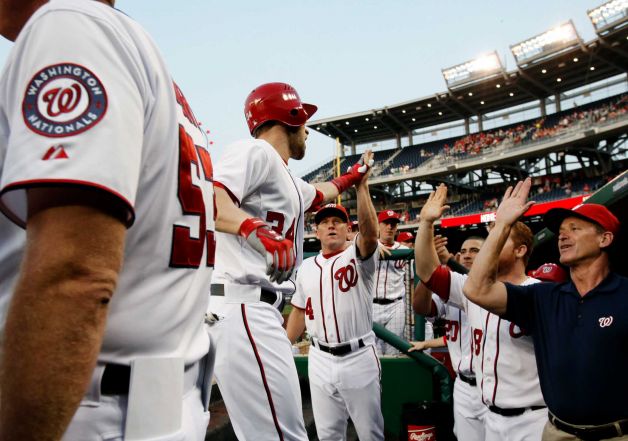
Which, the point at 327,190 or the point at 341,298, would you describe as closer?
the point at 327,190

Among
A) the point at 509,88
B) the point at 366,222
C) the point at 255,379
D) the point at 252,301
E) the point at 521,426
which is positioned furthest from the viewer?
the point at 509,88

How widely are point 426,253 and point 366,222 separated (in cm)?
52

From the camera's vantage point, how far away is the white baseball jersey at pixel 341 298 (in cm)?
416

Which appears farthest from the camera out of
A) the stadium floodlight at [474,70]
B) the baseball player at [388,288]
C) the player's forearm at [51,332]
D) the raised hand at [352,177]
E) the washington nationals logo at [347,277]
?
the stadium floodlight at [474,70]

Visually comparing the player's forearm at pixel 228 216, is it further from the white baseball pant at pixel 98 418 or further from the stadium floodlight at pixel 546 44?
the stadium floodlight at pixel 546 44

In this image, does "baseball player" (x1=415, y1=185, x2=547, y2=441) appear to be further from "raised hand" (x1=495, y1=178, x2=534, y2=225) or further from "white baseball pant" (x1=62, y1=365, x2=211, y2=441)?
"white baseball pant" (x1=62, y1=365, x2=211, y2=441)

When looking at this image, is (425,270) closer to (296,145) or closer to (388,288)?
(296,145)

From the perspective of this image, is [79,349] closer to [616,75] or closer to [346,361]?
[346,361]

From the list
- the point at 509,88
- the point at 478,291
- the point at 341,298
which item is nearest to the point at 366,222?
the point at 341,298

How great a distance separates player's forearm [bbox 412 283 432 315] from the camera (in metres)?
4.10

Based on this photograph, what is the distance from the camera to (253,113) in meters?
2.80

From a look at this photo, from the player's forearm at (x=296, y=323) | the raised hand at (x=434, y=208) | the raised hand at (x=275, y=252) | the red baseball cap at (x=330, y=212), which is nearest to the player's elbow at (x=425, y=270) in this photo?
the raised hand at (x=434, y=208)

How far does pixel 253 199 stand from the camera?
2.32 metres

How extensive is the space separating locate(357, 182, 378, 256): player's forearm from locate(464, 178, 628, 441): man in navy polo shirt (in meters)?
1.01
